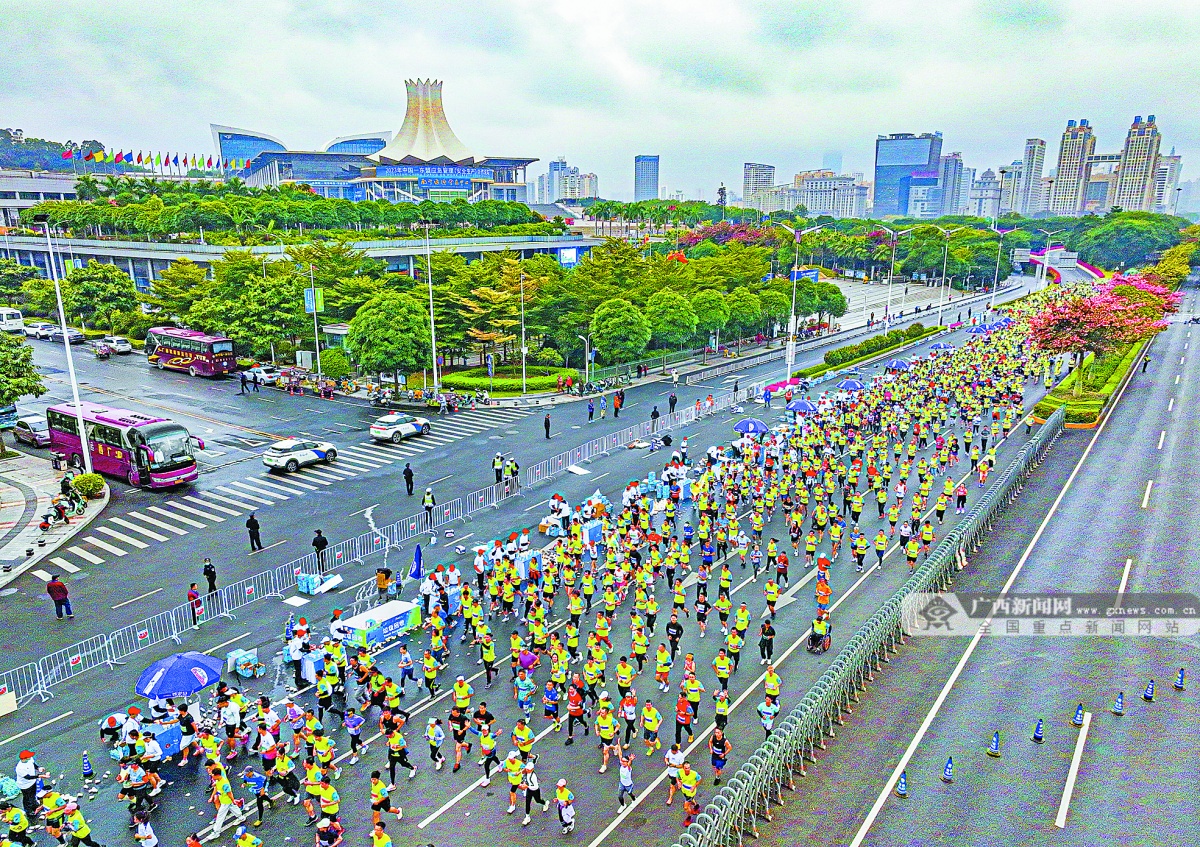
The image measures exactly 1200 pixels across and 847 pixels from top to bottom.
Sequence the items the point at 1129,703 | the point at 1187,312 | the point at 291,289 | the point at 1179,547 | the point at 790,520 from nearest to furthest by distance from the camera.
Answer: the point at 1129,703
the point at 1179,547
the point at 790,520
the point at 291,289
the point at 1187,312

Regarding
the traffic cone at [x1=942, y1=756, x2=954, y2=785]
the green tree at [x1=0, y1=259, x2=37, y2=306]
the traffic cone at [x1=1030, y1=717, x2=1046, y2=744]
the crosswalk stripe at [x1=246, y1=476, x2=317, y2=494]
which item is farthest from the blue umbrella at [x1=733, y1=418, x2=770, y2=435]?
the green tree at [x1=0, y1=259, x2=37, y2=306]

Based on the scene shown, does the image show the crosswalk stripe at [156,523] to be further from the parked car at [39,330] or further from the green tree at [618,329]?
the parked car at [39,330]

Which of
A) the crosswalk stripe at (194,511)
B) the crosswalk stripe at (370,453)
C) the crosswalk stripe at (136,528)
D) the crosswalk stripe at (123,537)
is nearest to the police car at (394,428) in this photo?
the crosswalk stripe at (370,453)

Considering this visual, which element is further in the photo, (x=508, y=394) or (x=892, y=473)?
(x=508, y=394)

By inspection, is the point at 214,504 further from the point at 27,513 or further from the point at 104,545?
the point at 27,513

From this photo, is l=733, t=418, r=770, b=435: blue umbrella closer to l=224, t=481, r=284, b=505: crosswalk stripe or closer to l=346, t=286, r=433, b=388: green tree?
l=224, t=481, r=284, b=505: crosswalk stripe

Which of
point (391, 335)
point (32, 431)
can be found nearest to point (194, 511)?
point (32, 431)

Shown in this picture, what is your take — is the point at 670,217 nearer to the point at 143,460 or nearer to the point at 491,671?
the point at 143,460

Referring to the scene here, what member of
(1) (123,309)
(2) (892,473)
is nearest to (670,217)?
(1) (123,309)
